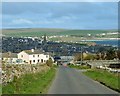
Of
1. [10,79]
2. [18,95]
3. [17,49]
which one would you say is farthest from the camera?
[17,49]

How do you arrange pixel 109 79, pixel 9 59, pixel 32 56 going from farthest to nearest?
pixel 32 56 < pixel 9 59 < pixel 109 79

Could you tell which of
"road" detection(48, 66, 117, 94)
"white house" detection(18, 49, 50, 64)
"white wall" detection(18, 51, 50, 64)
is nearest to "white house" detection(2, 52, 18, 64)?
"road" detection(48, 66, 117, 94)

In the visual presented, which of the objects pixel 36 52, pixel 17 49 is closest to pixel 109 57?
pixel 36 52

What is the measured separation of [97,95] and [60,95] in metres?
2.00

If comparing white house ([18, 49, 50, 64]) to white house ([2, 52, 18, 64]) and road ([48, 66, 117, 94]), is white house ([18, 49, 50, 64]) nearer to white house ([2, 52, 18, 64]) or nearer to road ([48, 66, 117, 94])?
white house ([2, 52, 18, 64])

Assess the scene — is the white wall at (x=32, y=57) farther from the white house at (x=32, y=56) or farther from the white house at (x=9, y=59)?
the white house at (x=9, y=59)

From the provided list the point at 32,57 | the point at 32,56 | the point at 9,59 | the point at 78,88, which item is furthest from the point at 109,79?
the point at 32,56

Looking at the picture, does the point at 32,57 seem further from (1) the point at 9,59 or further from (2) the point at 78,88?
(2) the point at 78,88

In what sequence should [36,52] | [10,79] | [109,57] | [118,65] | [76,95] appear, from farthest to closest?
[36,52] < [109,57] < [118,65] < [10,79] < [76,95]

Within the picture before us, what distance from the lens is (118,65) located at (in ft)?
376

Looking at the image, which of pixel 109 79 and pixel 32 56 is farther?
pixel 32 56

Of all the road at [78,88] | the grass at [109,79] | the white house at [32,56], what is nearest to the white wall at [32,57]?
the white house at [32,56]

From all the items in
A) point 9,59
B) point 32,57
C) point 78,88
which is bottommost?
point 32,57

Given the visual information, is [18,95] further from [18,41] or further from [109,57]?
[18,41]
